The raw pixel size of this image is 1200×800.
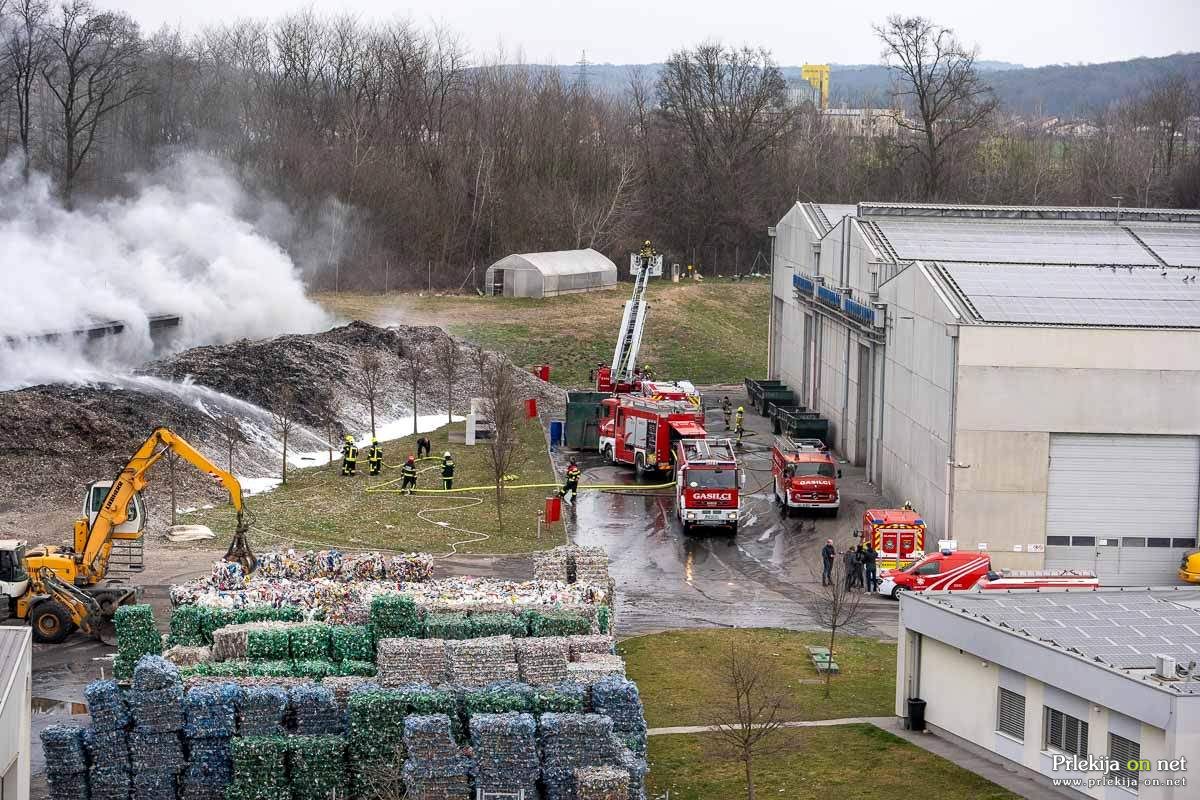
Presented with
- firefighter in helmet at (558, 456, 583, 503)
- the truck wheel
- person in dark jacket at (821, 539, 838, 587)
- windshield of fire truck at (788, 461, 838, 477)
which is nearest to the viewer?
the truck wheel

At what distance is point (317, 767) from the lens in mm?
24266

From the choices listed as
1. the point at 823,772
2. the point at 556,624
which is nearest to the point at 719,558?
the point at 556,624

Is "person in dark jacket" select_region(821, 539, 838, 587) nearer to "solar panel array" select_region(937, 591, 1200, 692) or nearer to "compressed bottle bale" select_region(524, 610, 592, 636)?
"solar panel array" select_region(937, 591, 1200, 692)

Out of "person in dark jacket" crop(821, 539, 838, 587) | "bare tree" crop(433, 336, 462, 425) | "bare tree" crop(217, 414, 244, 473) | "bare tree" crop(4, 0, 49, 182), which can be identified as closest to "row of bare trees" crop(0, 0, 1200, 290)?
"bare tree" crop(4, 0, 49, 182)

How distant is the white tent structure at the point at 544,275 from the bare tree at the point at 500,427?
2151cm

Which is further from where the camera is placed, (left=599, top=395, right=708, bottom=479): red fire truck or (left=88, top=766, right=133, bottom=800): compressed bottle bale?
(left=599, top=395, right=708, bottom=479): red fire truck

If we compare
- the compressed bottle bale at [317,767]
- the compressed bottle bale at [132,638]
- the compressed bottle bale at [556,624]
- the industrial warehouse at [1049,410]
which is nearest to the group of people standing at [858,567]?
the industrial warehouse at [1049,410]

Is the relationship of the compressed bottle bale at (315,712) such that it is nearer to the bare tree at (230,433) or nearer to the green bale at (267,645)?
the green bale at (267,645)

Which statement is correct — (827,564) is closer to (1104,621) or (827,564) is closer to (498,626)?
(1104,621)

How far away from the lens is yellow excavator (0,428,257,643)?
110 feet

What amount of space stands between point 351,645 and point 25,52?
9894 cm

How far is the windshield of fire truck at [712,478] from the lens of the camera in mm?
45188

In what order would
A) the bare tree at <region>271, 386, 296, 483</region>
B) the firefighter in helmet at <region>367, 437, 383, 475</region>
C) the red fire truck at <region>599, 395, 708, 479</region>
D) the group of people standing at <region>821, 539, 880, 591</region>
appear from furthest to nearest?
the bare tree at <region>271, 386, 296, 483</region>
the red fire truck at <region>599, 395, 708, 479</region>
the firefighter in helmet at <region>367, 437, 383, 475</region>
the group of people standing at <region>821, 539, 880, 591</region>

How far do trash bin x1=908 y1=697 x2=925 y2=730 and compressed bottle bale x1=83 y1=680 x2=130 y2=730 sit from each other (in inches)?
527
